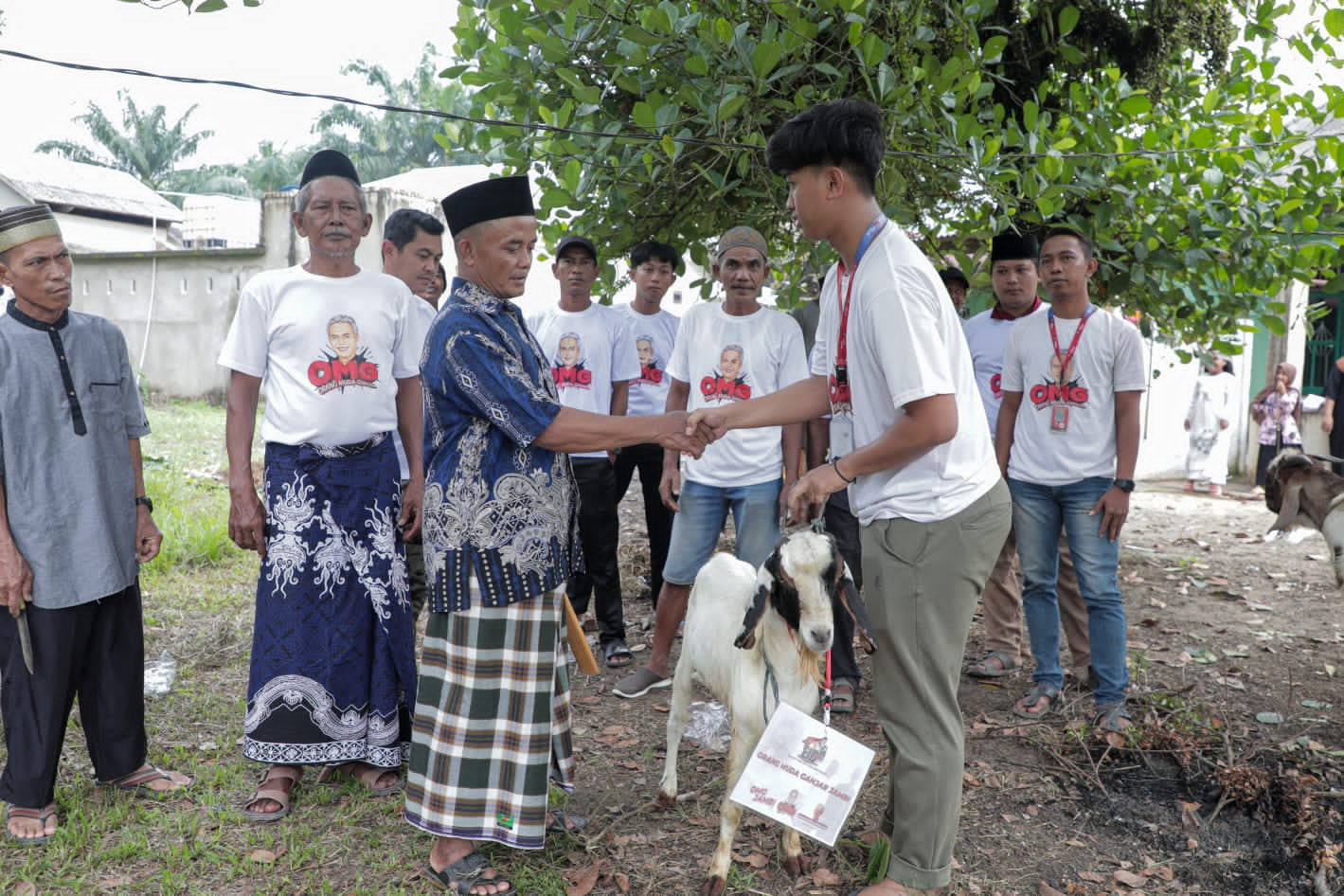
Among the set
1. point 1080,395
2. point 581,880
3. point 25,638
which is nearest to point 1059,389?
point 1080,395

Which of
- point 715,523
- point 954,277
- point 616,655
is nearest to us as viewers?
point 715,523

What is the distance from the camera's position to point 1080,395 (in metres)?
4.67

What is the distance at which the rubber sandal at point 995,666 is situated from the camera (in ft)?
17.7

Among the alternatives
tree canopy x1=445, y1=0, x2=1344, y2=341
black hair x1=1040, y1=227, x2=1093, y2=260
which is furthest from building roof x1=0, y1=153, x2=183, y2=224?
black hair x1=1040, y1=227, x2=1093, y2=260

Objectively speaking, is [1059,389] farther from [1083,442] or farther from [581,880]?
[581,880]

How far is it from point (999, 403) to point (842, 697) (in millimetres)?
1876

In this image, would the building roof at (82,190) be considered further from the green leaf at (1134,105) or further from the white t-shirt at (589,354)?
the green leaf at (1134,105)

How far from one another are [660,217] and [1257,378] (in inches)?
469

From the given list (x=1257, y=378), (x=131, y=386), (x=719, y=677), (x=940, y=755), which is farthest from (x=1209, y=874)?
(x=1257, y=378)

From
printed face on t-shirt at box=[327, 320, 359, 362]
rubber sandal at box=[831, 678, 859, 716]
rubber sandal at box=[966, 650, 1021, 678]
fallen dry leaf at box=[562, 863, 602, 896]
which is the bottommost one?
fallen dry leaf at box=[562, 863, 602, 896]

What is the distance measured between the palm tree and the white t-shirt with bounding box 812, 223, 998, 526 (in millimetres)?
42264

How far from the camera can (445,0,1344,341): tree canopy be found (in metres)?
4.36

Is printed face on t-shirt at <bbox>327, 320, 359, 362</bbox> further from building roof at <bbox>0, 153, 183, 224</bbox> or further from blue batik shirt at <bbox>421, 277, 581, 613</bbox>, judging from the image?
building roof at <bbox>0, 153, 183, 224</bbox>

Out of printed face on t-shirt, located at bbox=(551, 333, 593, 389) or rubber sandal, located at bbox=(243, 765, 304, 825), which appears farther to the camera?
printed face on t-shirt, located at bbox=(551, 333, 593, 389)
